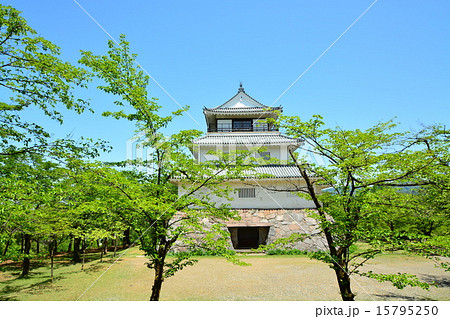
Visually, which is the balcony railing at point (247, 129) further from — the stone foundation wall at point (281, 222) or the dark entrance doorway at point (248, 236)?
the dark entrance doorway at point (248, 236)

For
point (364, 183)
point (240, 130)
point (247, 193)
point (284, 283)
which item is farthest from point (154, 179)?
point (240, 130)

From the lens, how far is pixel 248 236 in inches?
708

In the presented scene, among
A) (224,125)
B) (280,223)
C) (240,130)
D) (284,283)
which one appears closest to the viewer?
(284,283)

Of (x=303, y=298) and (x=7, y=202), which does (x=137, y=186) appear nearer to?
(x=7, y=202)

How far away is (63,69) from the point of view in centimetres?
489

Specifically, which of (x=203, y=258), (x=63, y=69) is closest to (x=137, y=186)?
(x=63, y=69)

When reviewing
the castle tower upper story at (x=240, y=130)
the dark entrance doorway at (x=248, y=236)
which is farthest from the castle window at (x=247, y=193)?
the castle tower upper story at (x=240, y=130)

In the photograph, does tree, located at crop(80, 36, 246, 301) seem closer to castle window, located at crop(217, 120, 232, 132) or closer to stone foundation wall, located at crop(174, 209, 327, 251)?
stone foundation wall, located at crop(174, 209, 327, 251)

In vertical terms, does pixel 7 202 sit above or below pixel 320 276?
above

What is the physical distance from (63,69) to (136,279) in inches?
330

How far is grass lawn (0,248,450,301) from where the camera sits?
768cm

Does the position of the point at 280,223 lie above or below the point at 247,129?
below

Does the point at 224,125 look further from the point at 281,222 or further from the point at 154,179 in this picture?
the point at 154,179

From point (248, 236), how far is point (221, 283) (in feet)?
29.5
